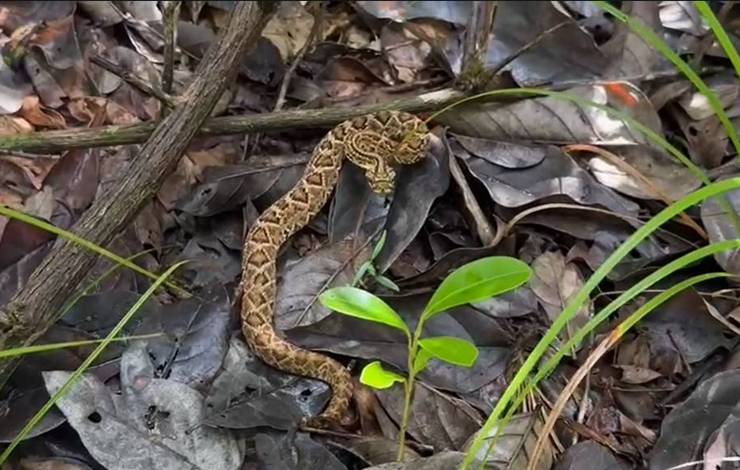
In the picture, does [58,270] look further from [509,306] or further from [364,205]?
[509,306]

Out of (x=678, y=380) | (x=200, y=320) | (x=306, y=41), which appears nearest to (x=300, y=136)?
(x=306, y=41)

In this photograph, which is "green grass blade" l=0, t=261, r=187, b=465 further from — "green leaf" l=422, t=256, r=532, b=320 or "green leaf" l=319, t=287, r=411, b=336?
"green leaf" l=422, t=256, r=532, b=320

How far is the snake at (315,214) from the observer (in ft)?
11.8

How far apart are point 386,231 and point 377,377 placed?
914mm

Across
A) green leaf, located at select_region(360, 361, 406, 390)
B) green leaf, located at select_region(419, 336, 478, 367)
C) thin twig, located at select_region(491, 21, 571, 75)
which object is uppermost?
thin twig, located at select_region(491, 21, 571, 75)

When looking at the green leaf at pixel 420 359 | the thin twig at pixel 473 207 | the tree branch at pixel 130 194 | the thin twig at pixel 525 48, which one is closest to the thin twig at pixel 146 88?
the tree branch at pixel 130 194

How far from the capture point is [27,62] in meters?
4.53

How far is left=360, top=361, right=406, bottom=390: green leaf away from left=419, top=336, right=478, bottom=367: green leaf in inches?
12.0

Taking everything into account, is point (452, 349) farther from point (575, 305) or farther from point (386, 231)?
point (386, 231)

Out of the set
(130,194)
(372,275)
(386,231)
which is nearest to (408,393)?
(372,275)

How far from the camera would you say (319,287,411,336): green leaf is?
2965 millimetres

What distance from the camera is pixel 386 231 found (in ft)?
13.1

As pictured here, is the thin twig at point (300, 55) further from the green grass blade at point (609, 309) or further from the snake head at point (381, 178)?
the green grass blade at point (609, 309)

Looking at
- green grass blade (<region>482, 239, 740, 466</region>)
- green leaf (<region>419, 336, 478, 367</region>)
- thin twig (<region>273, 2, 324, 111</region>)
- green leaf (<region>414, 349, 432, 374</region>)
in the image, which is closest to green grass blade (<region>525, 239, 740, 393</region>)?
green grass blade (<region>482, 239, 740, 466</region>)
